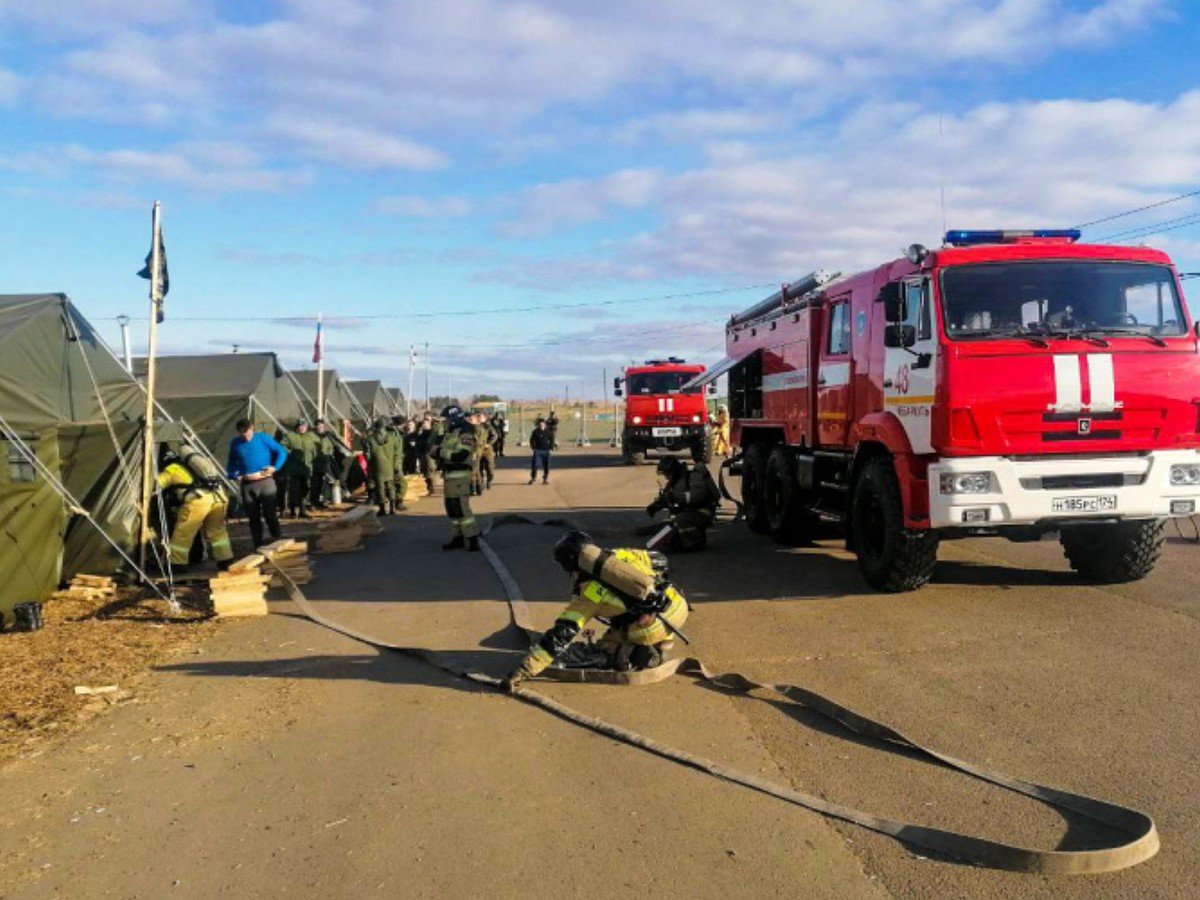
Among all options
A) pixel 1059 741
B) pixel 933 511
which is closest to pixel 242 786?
pixel 1059 741

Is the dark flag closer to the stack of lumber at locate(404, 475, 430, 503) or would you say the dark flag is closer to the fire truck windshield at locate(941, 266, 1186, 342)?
the fire truck windshield at locate(941, 266, 1186, 342)

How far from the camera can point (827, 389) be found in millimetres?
10180

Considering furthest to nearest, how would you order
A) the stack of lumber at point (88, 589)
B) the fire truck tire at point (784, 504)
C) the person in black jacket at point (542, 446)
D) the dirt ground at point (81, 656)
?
the person in black jacket at point (542, 446), the fire truck tire at point (784, 504), the stack of lumber at point (88, 589), the dirt ground at point (81, 656)

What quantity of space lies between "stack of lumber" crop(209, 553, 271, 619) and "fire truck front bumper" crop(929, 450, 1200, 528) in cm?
574

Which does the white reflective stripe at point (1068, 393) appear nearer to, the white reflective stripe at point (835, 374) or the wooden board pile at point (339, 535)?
the white reflective stripe at point (835, 374)

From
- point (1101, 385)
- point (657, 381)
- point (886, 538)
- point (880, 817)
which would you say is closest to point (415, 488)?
point (657, 381)

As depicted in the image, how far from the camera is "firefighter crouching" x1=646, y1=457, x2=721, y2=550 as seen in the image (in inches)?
435

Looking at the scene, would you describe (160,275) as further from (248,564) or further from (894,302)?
(894,302)

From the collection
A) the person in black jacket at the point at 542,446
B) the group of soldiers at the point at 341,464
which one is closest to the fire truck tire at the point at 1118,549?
→ the group of soldiers at the point at 341,464

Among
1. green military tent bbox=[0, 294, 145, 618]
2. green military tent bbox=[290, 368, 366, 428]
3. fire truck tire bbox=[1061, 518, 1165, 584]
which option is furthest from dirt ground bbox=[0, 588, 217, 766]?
green military tent bbox=[290, 368, 366, 428]

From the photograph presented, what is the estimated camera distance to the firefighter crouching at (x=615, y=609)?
565 centimetres

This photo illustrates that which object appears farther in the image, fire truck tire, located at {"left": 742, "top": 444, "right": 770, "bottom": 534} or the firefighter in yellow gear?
the firefighter in yellow gear

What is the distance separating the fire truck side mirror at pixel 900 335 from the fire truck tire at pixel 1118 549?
8.00 feet

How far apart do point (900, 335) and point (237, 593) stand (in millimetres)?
6107
